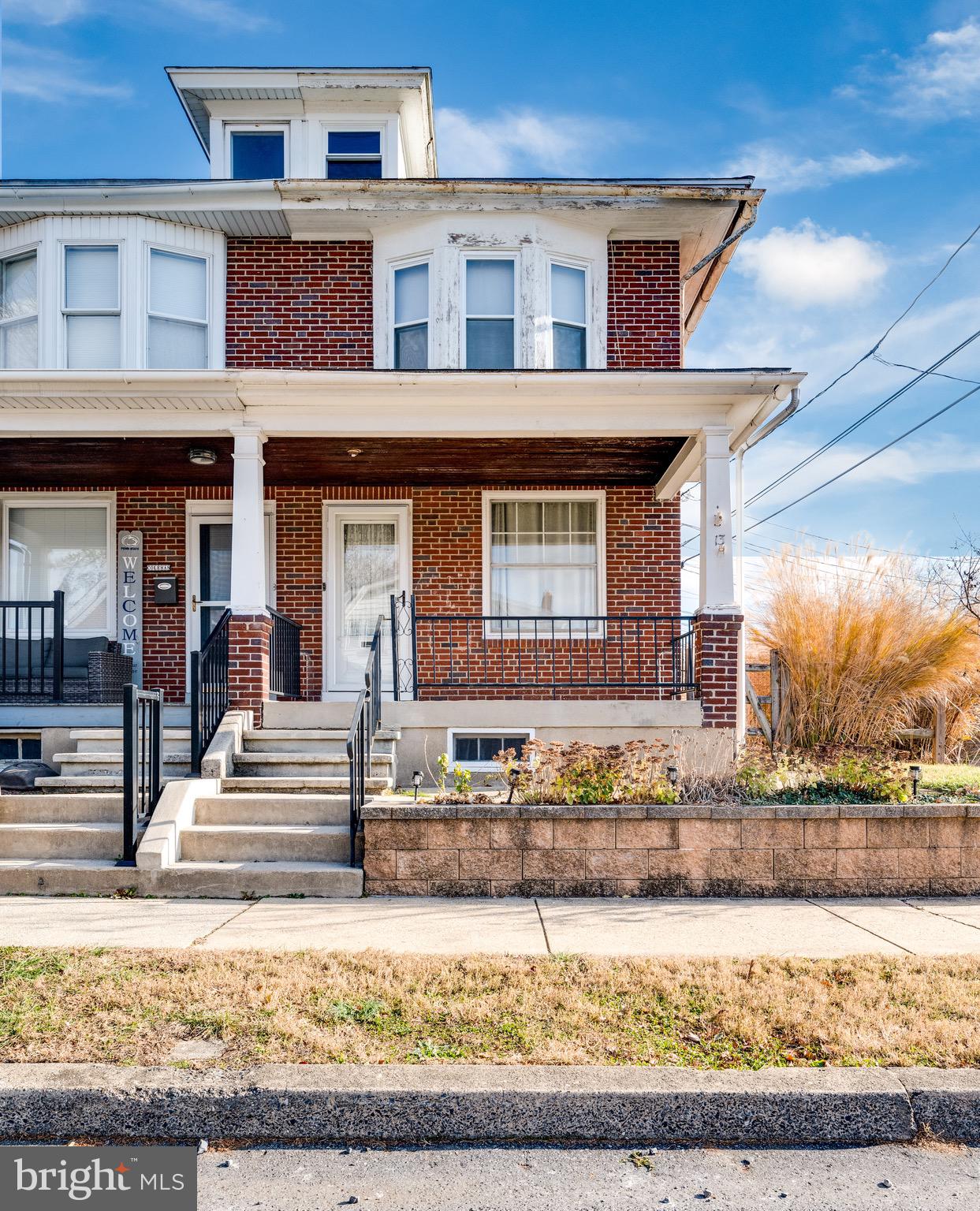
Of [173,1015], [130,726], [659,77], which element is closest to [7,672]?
[130,726]

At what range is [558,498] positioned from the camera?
11008 mm

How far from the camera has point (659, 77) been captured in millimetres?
12047

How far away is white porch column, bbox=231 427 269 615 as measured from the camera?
8445 mm

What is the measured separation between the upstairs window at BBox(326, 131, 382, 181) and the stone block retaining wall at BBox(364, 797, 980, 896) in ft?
31.2

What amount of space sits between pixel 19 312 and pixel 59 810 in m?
6.45

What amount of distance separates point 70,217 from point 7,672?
17.1 feet

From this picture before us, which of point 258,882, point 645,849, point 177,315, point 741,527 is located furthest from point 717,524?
point 177,315

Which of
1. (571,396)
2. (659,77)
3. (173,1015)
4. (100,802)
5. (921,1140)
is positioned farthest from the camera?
(659,77)

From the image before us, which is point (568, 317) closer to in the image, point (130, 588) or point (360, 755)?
point (130, 588)

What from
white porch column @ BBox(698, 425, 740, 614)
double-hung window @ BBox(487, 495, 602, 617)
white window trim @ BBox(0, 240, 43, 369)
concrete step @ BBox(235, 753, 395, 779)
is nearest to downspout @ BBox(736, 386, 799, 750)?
white porch column @ BBox(698, 425, 740, 614)

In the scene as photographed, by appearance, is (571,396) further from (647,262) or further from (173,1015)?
(173,1015)

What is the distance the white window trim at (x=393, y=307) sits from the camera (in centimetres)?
1048

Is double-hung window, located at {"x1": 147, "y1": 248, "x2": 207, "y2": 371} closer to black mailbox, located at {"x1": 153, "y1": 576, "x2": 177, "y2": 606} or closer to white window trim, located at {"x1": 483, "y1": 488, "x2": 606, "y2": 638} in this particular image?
black mailbox, located at {"x1": 153, "y1": 576, "x2": 177, "y2": 606}

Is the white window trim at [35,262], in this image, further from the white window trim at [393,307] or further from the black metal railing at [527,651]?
the black metal railing at [527,651]
